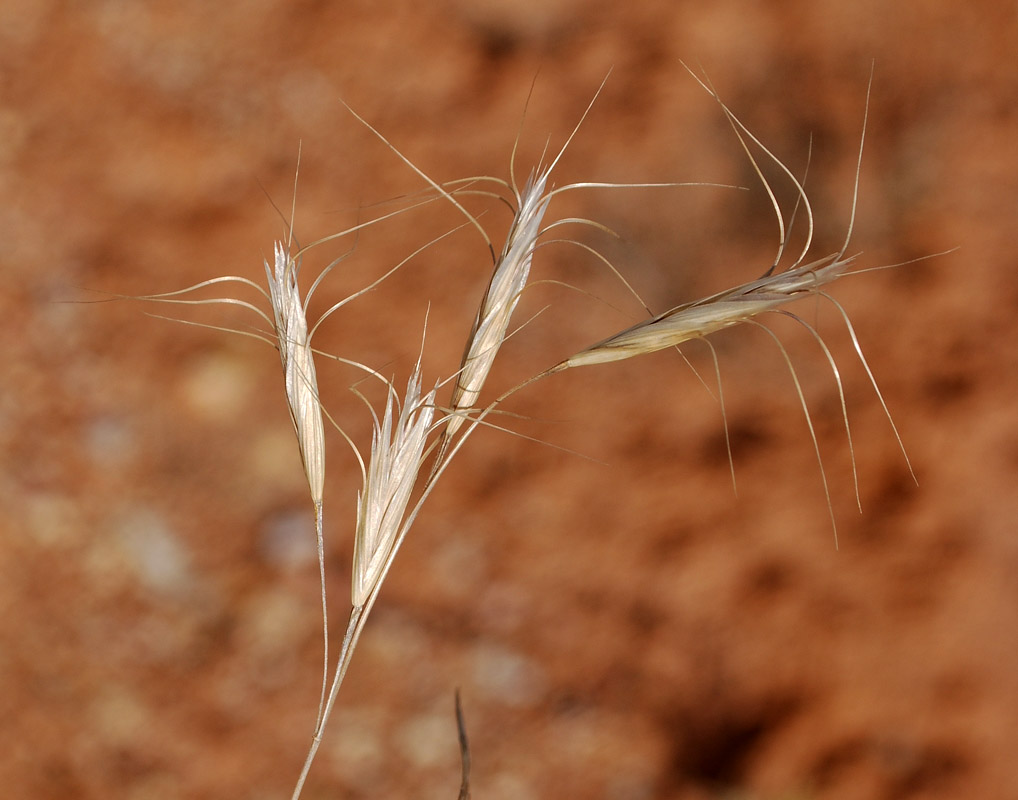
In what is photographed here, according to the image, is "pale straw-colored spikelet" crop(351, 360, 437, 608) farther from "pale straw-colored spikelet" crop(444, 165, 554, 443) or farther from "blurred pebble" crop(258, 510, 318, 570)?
"blurred pebble" crop(258, 510, 318, 570)

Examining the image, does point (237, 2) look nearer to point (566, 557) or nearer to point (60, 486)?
point (60, 486)

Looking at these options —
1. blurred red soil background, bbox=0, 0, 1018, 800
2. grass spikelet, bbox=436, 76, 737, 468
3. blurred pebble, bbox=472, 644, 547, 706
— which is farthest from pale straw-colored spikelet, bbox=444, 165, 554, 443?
blurred pebble, bbox=472, 644, 547, 706

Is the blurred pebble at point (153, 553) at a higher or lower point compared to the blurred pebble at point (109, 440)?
lower

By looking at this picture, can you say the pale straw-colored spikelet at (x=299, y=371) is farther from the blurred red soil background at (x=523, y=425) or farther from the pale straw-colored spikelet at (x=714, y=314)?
the blurred red soil background at (x=523, y=425)

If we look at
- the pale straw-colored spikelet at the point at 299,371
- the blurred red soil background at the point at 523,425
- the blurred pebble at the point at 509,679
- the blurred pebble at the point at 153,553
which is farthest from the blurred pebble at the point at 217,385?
the pale straw-colored spikelet at the point at 299,371

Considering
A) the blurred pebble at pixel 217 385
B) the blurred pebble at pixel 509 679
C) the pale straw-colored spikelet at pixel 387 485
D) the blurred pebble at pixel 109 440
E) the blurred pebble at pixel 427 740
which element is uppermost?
the pale straw-colored spikelet at pixel 387 485

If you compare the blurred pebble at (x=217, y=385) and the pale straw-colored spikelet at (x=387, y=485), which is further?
the blurred pebble at (x=217, y=385)
